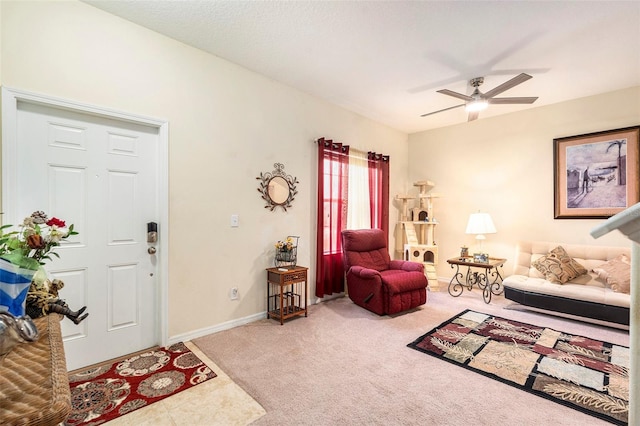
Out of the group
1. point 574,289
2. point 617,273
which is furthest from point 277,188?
point 617,273

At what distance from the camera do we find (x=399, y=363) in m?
2.40

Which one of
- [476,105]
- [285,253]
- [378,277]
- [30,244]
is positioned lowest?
[378,277]

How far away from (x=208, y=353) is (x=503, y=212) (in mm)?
4535

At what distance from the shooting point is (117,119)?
2.41 meters

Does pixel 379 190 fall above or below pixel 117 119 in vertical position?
below

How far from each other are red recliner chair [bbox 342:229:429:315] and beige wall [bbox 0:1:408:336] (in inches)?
21.6

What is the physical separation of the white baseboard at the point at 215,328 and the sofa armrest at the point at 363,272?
1.21 m

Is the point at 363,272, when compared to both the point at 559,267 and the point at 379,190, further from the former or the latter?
the point at 559,267

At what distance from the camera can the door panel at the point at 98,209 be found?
2.13 m

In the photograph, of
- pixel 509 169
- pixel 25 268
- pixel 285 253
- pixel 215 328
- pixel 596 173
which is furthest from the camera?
pixel 509 169

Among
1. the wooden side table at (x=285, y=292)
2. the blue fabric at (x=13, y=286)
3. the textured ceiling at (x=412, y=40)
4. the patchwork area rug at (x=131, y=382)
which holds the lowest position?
the patchwork area rug at (x=131, y=382)

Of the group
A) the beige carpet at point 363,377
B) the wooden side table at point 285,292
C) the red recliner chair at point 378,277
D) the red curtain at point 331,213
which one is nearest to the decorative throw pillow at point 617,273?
the beige carpet at point 363,377

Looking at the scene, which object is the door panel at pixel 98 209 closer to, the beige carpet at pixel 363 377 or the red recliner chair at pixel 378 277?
the beige carpet at pixel 363 377

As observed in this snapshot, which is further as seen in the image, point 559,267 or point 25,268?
point 559,267
